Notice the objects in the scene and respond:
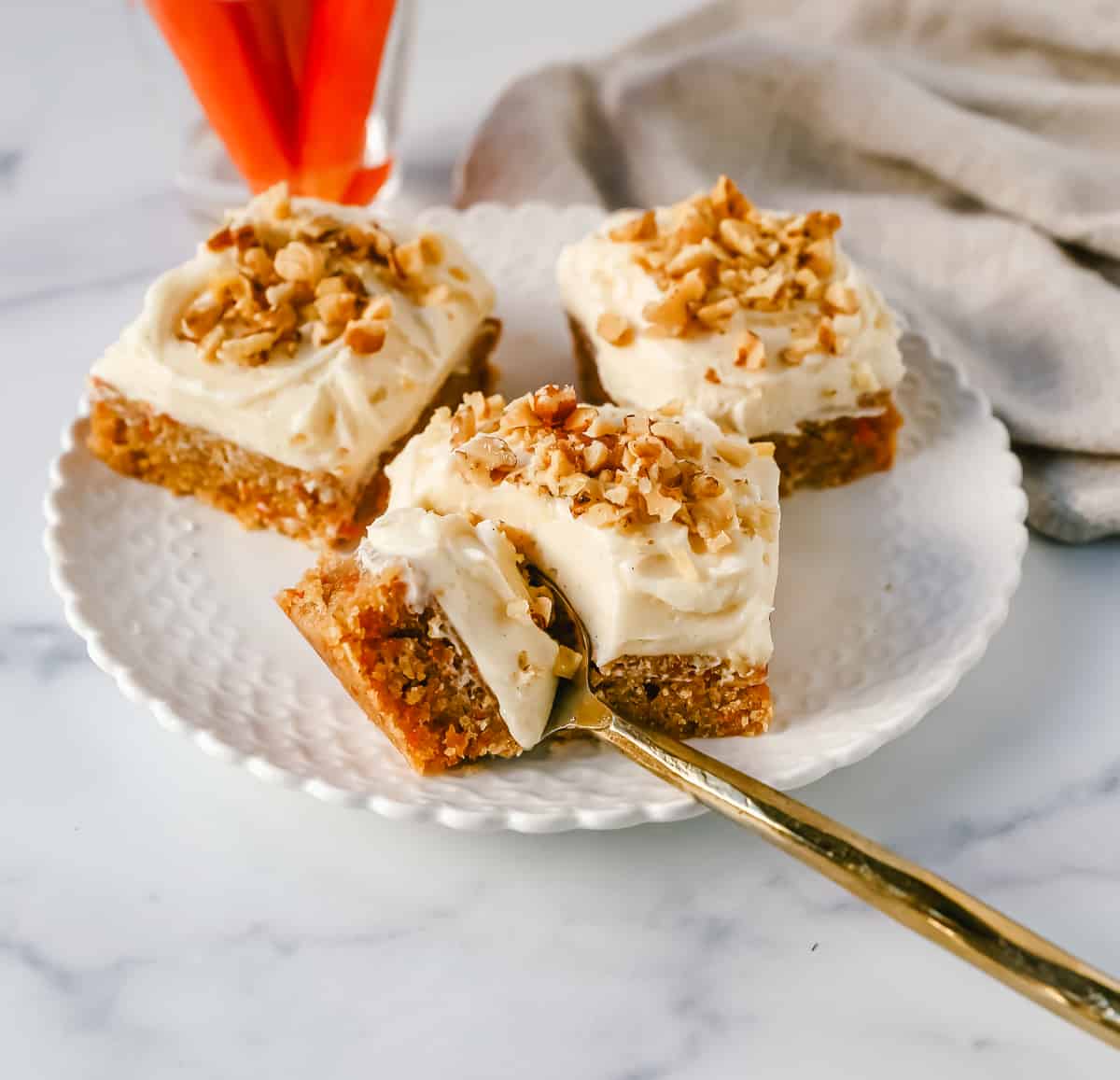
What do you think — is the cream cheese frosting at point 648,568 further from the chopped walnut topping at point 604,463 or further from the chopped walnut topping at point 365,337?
the chopped walnut topping at point 365,337

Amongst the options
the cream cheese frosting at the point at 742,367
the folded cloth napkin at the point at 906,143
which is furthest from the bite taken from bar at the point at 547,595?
the folded cloth napkin at the point at 906,143

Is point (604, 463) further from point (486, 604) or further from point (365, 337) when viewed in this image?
point (365, 337)

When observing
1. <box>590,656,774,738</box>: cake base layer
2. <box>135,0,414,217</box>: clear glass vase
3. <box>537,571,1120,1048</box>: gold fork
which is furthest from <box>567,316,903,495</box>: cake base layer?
<box>135,0,414,217</box>: clear glass vase

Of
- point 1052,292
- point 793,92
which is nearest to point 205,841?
point 1052,292

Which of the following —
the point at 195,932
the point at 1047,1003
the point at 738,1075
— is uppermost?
the point at 195,932

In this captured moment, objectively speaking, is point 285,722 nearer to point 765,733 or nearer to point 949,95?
point 765,733

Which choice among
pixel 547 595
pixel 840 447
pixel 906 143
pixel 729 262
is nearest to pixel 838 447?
pixel 840 447

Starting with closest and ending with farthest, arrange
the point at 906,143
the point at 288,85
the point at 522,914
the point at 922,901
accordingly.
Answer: the point at 922,901 → the point at 522,914 → the point at 288,85 → the point at 906,143
